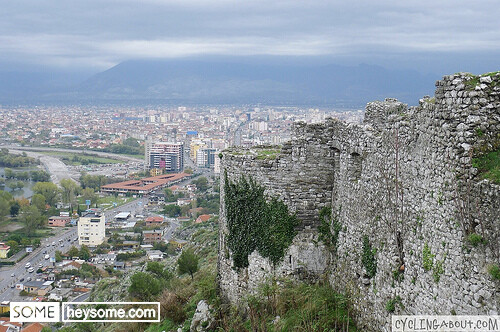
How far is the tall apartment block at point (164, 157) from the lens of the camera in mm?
133875

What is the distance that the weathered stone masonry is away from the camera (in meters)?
5.25

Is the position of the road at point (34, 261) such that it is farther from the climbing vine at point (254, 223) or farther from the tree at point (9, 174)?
the climbing vine at point (254, 223)

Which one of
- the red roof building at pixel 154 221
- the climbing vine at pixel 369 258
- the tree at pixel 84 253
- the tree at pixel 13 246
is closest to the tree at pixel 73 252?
the tree at pixel 84 253

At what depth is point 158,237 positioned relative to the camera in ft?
220

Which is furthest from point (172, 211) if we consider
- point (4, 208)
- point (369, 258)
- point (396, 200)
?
point (396, 200)

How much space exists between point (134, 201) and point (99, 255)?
118ft

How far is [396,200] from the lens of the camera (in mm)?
6805

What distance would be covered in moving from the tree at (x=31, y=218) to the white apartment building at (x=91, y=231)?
8.26 metres

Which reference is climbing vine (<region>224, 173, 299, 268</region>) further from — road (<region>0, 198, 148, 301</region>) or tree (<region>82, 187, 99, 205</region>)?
tree (<region>82, 187, 99, 205</region>)

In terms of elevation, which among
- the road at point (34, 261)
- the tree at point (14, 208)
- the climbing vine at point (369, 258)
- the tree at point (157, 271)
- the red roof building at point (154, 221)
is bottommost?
the road at point (34, 261)

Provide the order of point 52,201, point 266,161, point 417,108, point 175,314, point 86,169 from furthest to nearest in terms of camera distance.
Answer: point 86,169
point 52,201
point 175,314
point 266,161
point 417,108

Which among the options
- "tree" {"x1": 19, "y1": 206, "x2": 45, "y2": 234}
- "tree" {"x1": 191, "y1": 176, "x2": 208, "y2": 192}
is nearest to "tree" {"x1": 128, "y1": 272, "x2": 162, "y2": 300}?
"tree" {"x1": 19, "y1": 206, "x2": 45, "y2": 234}

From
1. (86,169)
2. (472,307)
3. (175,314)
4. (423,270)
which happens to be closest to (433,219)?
(423,270)

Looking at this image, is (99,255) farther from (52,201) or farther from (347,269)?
(347,269)
